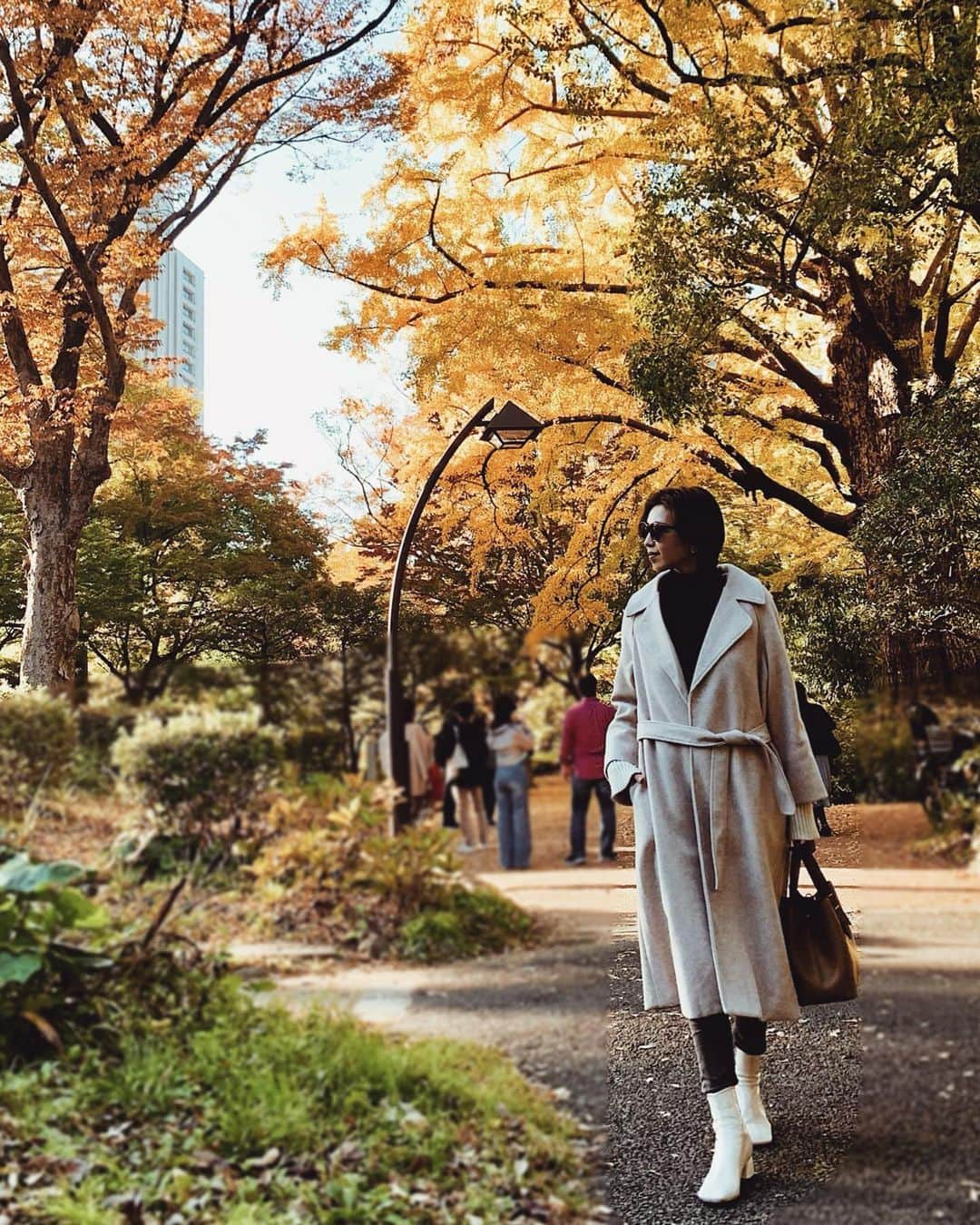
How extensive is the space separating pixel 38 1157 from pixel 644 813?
4.02 feet

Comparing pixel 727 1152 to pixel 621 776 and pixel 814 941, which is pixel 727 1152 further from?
pixel 621 776

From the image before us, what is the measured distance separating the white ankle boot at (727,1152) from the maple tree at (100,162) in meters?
3.71

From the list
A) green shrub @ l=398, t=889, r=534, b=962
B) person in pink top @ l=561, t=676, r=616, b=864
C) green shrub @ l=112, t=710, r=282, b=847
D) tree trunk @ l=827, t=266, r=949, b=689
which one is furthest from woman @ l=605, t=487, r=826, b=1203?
tree trunk @ l=827, t=266, r=949, b=689

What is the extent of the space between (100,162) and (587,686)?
14.3 feet

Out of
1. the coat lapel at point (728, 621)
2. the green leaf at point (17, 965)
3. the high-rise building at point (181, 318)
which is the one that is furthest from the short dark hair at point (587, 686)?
the high-rise building at point (181, 318)

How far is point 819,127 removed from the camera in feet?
13.4

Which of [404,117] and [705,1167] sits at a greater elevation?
[404,117]

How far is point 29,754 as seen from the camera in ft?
5.42

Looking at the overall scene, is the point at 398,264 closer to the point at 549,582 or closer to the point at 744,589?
the point at 549,582

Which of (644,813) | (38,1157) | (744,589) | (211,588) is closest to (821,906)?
(644,813)

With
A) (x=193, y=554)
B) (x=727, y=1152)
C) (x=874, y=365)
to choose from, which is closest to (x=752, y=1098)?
(x=727, y=1152)

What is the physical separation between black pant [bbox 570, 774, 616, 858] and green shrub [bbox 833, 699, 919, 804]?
424mm

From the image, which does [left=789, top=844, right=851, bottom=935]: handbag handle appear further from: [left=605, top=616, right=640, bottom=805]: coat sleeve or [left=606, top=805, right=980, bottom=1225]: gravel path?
[left=605, top=616, right=640, bottom=805]: coat sleeve

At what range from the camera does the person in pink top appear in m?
1.71
